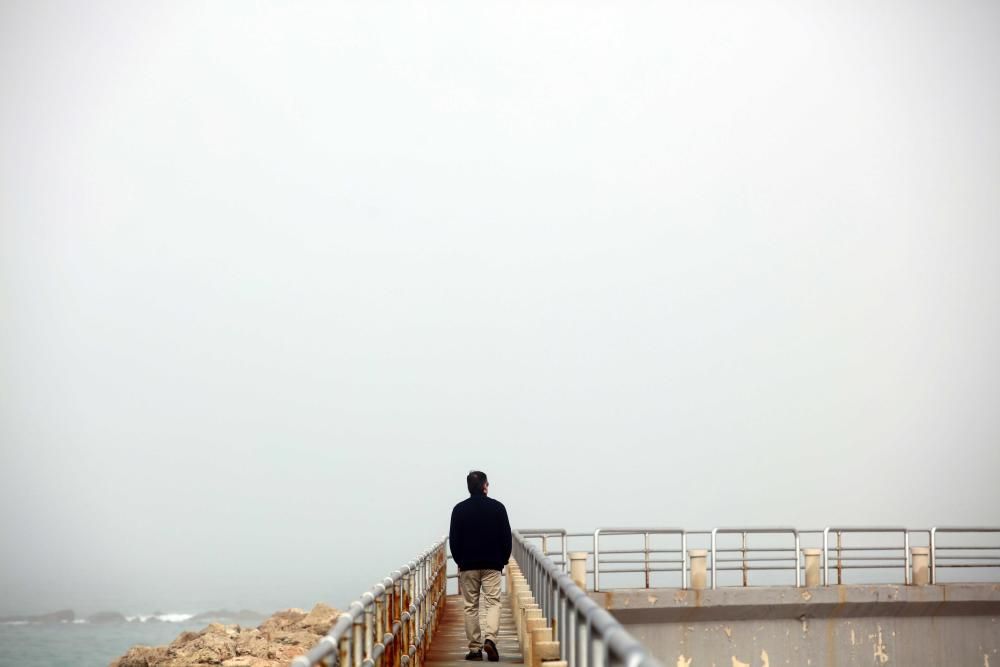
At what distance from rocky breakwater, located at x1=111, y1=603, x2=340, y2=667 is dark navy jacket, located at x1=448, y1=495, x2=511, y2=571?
21.9m

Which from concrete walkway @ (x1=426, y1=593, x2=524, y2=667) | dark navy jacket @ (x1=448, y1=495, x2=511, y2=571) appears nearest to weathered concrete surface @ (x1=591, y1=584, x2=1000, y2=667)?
concrete walkway @ (x1=426, y1=593, x2=524, y2=667)

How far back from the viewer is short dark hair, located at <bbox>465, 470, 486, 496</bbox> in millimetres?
13789

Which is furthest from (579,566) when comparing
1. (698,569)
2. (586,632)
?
(586,632)

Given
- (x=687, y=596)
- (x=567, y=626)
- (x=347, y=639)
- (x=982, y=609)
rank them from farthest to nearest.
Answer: (x=982, y=609)
(x=687, y=596)
(x=567, y=626)
(x=347, y=639)

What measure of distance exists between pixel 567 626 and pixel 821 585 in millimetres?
20777

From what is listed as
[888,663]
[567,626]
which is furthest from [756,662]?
[567,626]

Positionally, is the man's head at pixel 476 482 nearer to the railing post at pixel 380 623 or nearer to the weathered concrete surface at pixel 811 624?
the railing post at pixel 380 623

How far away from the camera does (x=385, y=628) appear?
11.1 meters

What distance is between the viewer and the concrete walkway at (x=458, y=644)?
15.4 metres

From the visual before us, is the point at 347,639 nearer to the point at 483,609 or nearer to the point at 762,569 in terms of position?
the point at 483,609

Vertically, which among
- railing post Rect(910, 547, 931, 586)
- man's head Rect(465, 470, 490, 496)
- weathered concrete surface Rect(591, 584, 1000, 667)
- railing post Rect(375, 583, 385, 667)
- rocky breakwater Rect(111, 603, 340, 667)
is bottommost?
rocky breakwater Rect(111, 603, 340, 667)

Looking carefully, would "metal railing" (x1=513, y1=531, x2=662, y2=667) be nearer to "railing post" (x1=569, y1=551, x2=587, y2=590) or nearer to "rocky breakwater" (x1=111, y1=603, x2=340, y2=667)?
"railing post" (x1=569, y1=551, x2=587, y2=590)

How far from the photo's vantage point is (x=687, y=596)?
93.1 feet

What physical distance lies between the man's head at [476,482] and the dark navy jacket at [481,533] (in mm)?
97
